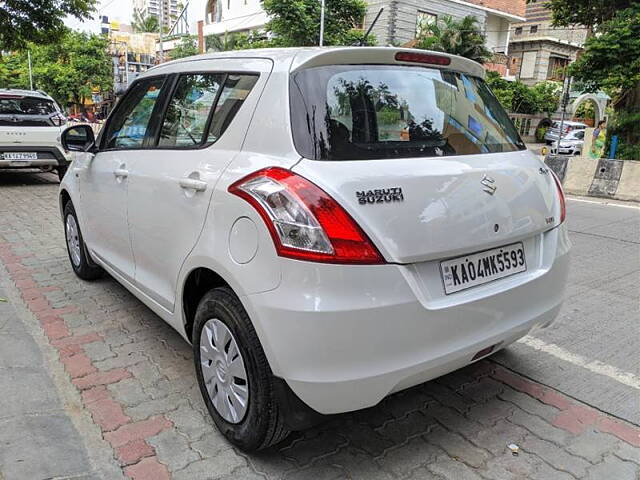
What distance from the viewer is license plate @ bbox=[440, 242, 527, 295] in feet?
7.15

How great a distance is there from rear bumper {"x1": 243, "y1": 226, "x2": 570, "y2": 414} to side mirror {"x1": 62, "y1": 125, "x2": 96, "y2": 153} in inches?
104

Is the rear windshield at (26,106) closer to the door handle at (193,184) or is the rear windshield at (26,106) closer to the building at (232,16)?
the door handle at (193,184)

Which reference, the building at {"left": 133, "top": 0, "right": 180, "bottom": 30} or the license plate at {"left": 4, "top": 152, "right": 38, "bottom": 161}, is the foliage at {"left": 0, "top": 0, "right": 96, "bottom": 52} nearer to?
the license plate at {"left": 4, "top": 152, "right": 38, "bottom": 161}

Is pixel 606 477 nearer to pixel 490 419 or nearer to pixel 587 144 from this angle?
pixel 490 419

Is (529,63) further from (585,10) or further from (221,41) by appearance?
(585,10)

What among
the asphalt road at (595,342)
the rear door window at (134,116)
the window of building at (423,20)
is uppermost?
the window of building at (423,20)

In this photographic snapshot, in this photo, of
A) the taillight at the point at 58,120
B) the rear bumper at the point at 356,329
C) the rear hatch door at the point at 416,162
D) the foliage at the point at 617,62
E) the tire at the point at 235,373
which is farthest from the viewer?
the foliage at the point at 617,62

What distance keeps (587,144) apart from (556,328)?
55.5 feet

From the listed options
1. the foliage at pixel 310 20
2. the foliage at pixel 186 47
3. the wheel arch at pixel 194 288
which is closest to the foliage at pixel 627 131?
Result: the wheel arch at pixel 194 288

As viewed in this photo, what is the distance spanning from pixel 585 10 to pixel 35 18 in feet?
44.0

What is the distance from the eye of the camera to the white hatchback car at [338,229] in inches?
77.7

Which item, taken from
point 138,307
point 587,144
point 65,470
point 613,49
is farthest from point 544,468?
point 587,144

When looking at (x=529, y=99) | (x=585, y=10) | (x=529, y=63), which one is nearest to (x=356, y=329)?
(x=585, y=10)

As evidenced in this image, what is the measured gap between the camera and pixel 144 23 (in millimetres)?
91312
